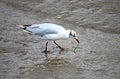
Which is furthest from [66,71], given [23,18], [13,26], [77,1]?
[77,1]

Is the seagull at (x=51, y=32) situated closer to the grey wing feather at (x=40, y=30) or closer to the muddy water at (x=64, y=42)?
the grey wing feather at (x=40, y=30)

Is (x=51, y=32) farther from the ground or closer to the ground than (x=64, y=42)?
farther from the ground

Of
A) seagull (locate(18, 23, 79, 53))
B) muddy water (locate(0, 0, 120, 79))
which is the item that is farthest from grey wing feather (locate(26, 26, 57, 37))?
muddy water (locate(0, 0, 120, 79))

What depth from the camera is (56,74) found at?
21.4 feet

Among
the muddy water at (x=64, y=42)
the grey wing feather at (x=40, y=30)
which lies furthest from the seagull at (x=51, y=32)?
the muddy water at (x=64, y=42)

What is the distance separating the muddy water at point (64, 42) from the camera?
662 cm

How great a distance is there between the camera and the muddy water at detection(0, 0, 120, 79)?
6625 millimetres

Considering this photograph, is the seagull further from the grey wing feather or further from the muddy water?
the muddy water

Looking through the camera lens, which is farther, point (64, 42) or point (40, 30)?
point (64, 42)

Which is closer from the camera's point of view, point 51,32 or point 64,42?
point 51,32

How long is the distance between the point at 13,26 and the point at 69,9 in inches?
69.9

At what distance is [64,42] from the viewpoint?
8.05 meters

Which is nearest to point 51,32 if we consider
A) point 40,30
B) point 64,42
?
point 40,30

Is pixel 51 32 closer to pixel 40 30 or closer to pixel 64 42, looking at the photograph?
pixel 40 30
